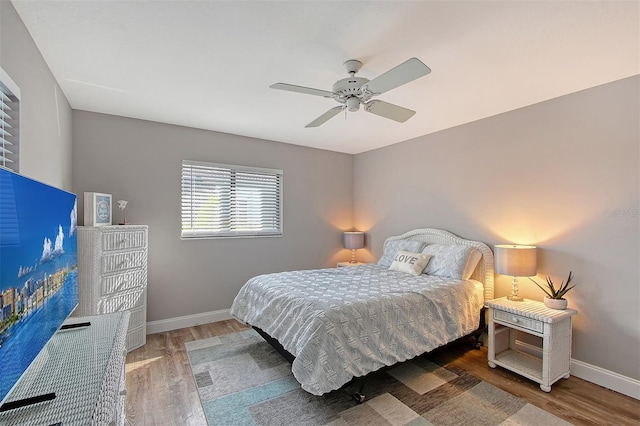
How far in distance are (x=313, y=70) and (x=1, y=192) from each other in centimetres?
196

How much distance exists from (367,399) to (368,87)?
90.5 inches

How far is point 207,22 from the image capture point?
70.0 inches

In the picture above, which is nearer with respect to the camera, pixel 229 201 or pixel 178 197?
pixel 178 197

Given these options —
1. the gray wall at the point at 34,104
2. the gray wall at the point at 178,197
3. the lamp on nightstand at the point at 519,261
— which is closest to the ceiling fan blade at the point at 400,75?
the lamp on nightstand at the point at 519,261

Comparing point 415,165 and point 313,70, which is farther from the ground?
point 313,70

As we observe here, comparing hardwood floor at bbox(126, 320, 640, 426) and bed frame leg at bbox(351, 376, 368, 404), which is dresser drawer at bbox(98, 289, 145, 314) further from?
bed frame leg at bbox(351, 376, 368, 404)

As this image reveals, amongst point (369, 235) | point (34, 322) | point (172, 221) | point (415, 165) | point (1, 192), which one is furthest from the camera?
point (369, 235)

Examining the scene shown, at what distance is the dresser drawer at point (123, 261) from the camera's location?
288 centimetres

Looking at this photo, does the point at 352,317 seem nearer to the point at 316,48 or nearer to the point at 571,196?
the point at 316,48

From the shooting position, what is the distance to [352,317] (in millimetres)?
2254

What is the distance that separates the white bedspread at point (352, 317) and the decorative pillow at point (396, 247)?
1.87ft

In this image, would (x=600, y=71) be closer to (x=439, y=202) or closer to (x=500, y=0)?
(x=500, y=0)

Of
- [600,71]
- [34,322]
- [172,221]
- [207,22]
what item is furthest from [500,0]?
[172,221]

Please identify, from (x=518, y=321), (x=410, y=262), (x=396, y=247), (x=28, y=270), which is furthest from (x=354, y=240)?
(x=28, y=270)
